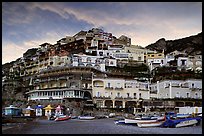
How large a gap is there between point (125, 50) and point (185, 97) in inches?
496

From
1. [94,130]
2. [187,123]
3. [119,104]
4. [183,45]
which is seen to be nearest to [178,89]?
[119,104]

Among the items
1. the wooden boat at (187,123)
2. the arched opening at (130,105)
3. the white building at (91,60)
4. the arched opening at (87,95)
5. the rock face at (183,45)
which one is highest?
the rock face at (183,45)

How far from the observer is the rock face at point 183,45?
42.0 m

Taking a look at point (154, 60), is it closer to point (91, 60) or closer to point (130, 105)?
point (91, 60)

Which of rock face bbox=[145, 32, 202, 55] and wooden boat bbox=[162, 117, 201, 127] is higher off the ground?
rock face bbox=[145, 32, 202, 55]

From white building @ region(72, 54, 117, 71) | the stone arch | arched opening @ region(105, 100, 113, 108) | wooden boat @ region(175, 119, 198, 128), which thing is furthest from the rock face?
wooden boat @ region(175, 119, 198, 128)

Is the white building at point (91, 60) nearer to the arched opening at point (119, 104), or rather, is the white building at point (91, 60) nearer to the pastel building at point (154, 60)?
the pastel building at point (154, 60)

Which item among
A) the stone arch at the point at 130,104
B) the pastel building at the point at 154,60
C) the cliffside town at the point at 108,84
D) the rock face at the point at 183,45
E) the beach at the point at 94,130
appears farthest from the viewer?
the rock face at the point at 183,45

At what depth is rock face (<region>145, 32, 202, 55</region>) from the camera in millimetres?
42025

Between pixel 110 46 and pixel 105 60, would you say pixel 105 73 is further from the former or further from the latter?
pixel 110 46

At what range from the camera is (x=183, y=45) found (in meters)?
46.8

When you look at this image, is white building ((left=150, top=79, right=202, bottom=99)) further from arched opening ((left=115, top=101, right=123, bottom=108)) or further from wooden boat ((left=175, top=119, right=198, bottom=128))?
wooden boat ((left=175, top=119, right=198, bottom=128))

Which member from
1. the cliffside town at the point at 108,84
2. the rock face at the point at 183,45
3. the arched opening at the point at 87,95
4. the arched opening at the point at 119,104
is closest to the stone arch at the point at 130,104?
the cliffside town at the point at 108,84

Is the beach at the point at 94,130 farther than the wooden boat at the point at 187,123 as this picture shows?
No
